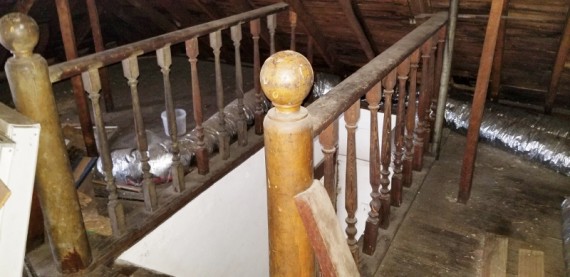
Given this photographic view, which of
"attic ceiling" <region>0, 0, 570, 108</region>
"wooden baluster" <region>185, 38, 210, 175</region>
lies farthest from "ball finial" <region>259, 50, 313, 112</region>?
"attic ceiling" <region>0, 0, 570, 108</region>

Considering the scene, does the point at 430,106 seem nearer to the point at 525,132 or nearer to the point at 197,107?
the point at 525,132

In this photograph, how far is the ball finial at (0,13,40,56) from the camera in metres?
1.44

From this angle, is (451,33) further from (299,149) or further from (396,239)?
(299,149)

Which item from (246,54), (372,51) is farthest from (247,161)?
(246,54)

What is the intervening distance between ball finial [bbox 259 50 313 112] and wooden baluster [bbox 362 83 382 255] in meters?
0.69

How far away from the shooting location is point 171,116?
234 centimetres

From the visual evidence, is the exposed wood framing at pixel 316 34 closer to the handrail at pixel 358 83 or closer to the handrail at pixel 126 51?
the handrail at pixel 126 51

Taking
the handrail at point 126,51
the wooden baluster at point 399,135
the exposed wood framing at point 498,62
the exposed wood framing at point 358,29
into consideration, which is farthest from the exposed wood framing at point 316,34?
the wooden baluster at point 399,135

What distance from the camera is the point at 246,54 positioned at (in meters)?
5.10

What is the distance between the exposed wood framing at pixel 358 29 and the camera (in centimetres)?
345

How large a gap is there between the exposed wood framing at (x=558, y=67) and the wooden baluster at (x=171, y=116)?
91.8 inches

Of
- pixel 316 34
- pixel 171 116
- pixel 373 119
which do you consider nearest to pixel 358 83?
pixel 373 119

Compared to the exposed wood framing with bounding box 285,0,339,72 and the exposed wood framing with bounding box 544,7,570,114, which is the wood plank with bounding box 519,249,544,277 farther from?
the exposed wood framing with bounding box 285,0,339,72

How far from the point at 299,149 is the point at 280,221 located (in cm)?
17
